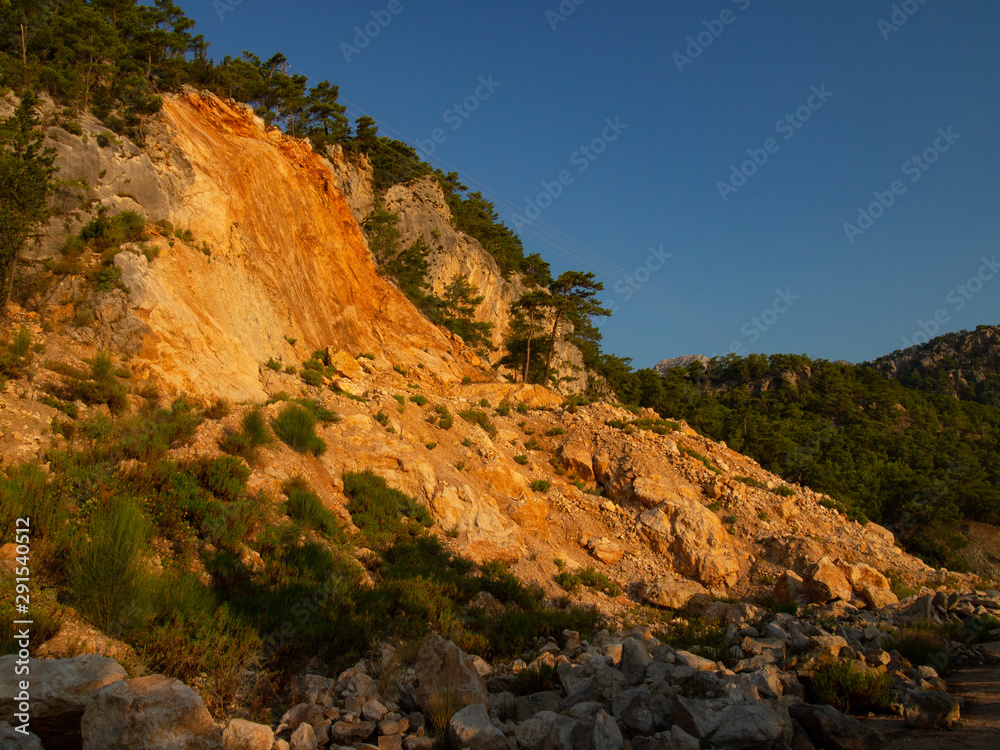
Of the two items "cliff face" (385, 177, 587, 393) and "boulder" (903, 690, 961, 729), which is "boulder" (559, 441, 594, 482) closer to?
"boulder" (903, 690, 961, 729)

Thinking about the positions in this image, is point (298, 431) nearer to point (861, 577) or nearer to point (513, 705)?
point (513, 705)

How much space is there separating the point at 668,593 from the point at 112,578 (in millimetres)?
10699

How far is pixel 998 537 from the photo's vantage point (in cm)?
3741

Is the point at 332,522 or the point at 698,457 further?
the point at 698,457

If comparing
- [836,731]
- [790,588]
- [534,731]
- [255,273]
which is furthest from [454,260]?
[836,731]

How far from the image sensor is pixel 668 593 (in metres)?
11.5

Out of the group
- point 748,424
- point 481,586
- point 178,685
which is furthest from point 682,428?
point 748,424

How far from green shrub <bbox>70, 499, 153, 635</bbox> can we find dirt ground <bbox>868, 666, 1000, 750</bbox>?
6.84 meters

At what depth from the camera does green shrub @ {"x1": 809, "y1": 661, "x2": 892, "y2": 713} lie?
15.8 ft

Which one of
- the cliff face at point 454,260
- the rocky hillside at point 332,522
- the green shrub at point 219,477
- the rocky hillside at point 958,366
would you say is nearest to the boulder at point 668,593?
the rocky hillside at point 332,522

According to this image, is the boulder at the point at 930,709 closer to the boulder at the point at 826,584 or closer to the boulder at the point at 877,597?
the boulder at the point at 826,584

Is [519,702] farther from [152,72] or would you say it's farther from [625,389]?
[625,389]

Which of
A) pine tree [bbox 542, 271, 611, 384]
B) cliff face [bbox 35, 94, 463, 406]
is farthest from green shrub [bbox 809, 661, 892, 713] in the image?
pine tree [bbox 542, 271, 611, 384]

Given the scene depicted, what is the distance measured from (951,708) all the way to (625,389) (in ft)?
155
